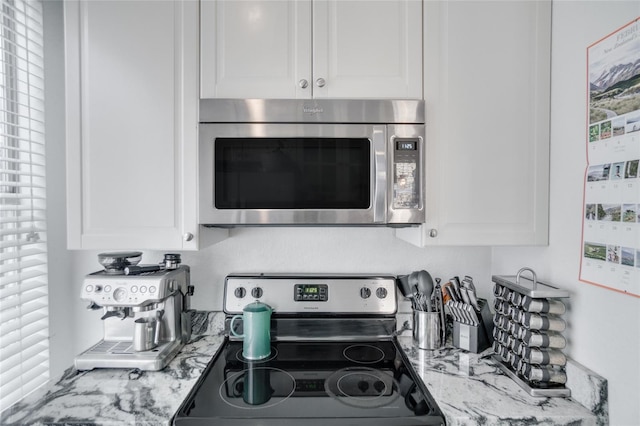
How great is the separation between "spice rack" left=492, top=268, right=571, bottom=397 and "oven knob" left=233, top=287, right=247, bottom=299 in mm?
1049

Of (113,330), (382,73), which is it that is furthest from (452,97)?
(113,330)

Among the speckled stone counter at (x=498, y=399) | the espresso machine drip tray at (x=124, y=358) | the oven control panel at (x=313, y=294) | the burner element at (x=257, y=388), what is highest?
the oven control panel at (x=313, y=294)

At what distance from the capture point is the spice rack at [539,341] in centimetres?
108

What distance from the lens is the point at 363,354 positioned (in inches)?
54.1

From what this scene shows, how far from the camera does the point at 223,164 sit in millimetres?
1214

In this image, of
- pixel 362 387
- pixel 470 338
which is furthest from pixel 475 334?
pixel 362 387

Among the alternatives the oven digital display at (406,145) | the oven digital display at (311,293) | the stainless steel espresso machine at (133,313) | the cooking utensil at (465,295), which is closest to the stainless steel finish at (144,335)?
the stainless steel espresso machine at (133,313)

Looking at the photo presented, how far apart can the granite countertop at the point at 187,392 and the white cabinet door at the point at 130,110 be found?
0.45 metres

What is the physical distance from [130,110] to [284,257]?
85cm

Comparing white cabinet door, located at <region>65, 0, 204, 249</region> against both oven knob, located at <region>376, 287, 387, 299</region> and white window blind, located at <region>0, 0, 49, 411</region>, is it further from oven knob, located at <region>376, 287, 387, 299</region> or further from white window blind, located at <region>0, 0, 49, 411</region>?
oven knob, located at <region>376, 287, 387, 299</region>

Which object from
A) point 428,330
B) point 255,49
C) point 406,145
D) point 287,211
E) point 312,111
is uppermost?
point 255,49

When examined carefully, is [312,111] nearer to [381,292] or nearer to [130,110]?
[130,110]

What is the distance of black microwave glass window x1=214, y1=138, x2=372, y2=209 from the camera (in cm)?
121

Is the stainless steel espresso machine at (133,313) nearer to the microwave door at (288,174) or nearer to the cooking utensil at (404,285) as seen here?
the microwave door at (288,174)
